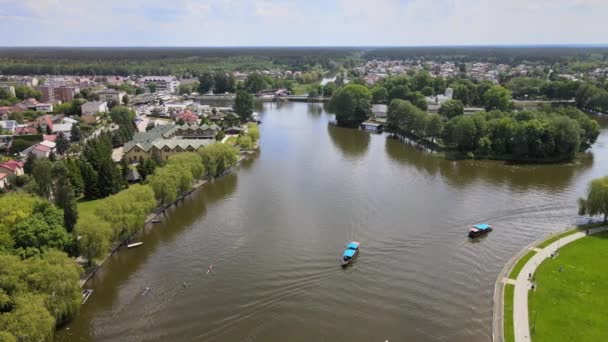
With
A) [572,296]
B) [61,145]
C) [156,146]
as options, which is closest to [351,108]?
[156,146]

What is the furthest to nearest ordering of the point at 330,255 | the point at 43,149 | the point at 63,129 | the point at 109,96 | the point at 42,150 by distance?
the point at 109,96, the point at 63,129, the point at 43,149, the point at 42,150, the point at 330,255

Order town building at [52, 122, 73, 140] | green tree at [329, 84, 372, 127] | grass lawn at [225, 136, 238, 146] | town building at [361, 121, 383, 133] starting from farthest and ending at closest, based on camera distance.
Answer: green tree at [329, 84, 372, 127]
town building at [361, 121, 383, 133]
town building at [52, 122, 73, 140]
grass lawn at [225, 136, 238, 146]

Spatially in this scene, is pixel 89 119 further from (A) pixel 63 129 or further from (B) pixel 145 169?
(B) pixel 145 169

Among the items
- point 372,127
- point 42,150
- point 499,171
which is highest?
point 372,127

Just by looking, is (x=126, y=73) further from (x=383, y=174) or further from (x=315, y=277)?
(x=315, y=277)

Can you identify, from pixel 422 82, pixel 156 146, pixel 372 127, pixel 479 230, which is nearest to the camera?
pixel 479 230

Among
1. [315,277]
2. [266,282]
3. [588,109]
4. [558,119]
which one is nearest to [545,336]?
[315,277]

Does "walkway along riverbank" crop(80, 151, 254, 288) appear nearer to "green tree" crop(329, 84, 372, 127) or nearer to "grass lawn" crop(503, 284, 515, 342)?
"grass lawn" crop(503, 284, 515, 342)

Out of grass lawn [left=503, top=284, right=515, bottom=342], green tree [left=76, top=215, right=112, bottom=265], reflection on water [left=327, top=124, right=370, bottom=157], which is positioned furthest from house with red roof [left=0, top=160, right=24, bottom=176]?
grass lawn [left=503, top=284, right=515, bottom=342]
